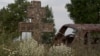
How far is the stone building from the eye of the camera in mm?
12656

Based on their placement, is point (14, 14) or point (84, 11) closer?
point (84, 11)

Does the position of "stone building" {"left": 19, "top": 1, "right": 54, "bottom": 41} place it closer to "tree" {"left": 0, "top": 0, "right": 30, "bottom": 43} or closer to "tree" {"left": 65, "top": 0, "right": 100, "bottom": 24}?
"tree" {"left": 65, "top": 0, "right": 100, "bottom": 24}

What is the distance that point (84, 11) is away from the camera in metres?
31.6

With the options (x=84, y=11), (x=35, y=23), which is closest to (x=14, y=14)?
(x=84, y=11)

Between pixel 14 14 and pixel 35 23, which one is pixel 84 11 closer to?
pixel 14 14

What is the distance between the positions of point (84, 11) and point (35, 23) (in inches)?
755

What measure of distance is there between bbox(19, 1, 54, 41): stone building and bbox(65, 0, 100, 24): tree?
59.9 feet

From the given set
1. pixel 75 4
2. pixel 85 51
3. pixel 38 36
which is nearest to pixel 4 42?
pixel 85 51

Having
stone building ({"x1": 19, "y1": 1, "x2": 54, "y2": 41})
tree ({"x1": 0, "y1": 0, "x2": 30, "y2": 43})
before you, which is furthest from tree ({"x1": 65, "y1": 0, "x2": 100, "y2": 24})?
stone building ({"x1": 19, "y1": 1, "x2": 54, "y2": 41})

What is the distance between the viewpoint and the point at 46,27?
12.9 meters

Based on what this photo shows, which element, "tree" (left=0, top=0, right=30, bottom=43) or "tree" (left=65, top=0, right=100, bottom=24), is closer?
"tree" (left=65, top=0, right=100, bottom=24)

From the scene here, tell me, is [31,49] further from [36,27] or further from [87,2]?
[87,2]

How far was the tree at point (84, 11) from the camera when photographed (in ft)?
102

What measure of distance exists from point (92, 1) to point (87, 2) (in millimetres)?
455
